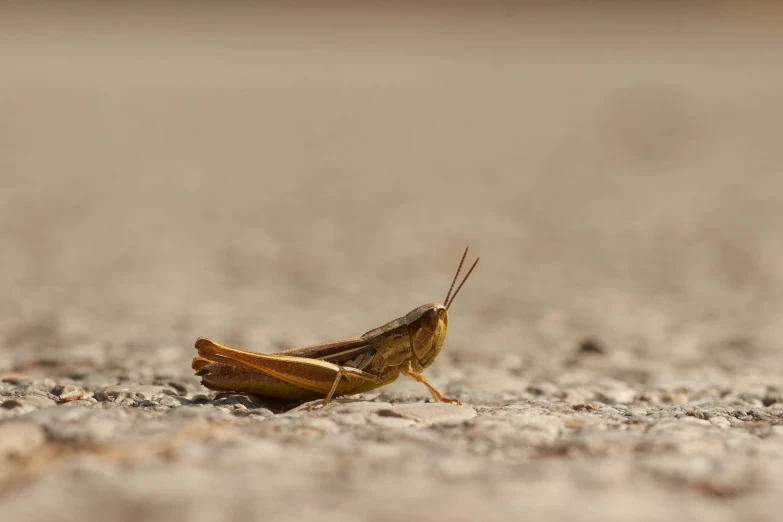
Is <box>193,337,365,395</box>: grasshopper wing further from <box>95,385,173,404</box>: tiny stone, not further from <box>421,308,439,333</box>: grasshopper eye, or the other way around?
<box>421,308,439,333</box>: grasshopper eye

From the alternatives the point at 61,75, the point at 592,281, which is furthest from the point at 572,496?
the point at 61,75

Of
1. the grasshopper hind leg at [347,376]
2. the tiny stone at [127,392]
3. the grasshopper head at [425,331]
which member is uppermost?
the grasshopper head at [425,331]

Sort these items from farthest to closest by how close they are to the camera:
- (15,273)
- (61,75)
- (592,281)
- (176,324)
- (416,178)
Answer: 1. (61,75)
2. (416,178)
3. (592,281)
4. (15,273)
5. (176,324)

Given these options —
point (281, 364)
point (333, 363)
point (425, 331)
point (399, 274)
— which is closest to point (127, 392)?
point (281, 364)

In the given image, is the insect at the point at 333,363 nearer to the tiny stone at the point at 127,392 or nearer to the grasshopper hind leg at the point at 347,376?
the grasshopper hind leg at the point at 347,376

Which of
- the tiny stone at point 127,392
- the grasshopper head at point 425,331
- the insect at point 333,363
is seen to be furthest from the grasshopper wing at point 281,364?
the grasshopper head at point 425,331

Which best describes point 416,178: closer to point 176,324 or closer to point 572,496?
point 176,324

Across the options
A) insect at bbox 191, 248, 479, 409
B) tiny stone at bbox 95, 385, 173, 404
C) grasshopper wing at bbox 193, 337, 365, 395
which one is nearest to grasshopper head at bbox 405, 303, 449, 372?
insect at bbox 191, 248, 479, 409
